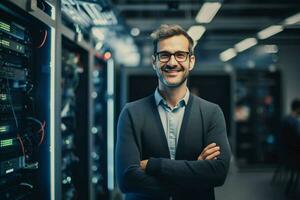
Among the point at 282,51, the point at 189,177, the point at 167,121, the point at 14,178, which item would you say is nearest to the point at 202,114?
the point at 167,121

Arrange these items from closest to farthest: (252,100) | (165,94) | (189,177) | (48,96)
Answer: (189,177) → (165,94) → (48,96) → (252,100)

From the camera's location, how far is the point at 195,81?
6098 millimetres

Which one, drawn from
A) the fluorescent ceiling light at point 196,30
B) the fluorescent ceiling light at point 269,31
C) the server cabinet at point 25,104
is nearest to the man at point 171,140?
the server cabinet at point 25,104

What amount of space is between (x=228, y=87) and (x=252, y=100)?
11.4ft

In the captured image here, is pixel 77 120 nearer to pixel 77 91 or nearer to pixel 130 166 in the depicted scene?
pixel 77 91

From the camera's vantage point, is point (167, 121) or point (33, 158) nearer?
point (167, 121)

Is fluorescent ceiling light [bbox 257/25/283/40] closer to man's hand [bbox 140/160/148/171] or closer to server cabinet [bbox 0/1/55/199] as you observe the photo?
server cabinet [bbox 0/1/55/199]

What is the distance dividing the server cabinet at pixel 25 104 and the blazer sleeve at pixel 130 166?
0.70 m

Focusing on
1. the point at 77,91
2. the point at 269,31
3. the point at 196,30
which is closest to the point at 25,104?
the point at 77,91

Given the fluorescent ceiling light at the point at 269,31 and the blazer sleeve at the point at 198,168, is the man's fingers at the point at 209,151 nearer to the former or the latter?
the blazer sleeve at the point at 198,168

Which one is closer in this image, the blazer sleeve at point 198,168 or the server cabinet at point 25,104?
the blazer sleeve at point 198,168

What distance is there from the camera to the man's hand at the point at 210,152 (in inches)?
75.2

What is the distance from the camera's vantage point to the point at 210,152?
6.25 feet

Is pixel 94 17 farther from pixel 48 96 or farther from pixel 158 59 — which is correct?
pixel 158 59
